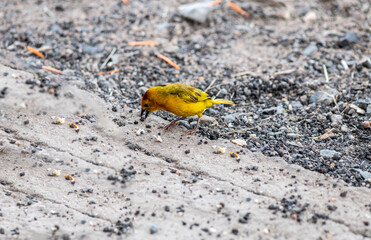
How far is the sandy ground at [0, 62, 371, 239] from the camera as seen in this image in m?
4.26

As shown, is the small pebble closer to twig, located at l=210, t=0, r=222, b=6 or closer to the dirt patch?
the dirt patch

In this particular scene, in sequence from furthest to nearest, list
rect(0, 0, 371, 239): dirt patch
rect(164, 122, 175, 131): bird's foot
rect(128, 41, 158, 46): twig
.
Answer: rect(128, 41, 158, 46): twig
rect(164, 122, 175, 131): bird's foot
rect(0, 0, 371, 239): dirt patch

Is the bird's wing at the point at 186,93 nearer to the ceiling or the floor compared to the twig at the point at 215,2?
nearer to the floor

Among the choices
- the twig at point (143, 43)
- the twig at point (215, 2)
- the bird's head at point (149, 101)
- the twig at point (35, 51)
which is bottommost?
the twig at point (35, 51)

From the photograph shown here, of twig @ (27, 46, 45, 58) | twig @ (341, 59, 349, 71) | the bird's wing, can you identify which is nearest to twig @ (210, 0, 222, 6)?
twig @ (341, 59, 349, 71)

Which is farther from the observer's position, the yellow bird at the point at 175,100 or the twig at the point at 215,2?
the twig at the point at 215,2

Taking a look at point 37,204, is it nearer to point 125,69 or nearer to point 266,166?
point 266,166

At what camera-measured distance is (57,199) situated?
466 cm

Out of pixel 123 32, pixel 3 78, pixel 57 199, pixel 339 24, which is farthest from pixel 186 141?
pixel 339 24

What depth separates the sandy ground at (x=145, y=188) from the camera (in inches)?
168

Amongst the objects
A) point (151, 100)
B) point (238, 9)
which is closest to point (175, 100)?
point (151, 100)

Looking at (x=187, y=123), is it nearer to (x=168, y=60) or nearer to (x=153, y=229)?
(x=168, y=60)

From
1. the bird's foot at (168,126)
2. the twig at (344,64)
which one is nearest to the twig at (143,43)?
the bird's foot at (168,126)

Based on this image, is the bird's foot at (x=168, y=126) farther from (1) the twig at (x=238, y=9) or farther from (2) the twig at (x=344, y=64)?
(1) the twig at (x=238, y=9)
